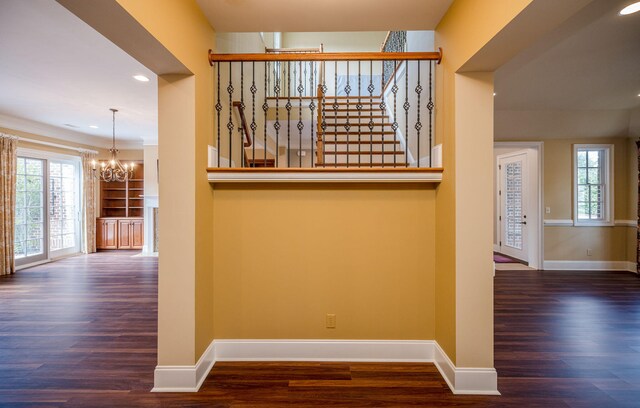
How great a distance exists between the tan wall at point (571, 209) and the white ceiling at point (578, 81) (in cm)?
32

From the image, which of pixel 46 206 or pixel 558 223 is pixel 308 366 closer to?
pixel 558 223

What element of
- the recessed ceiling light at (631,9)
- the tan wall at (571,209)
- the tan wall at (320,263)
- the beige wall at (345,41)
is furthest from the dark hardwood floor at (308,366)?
the beige wall at (345,41)

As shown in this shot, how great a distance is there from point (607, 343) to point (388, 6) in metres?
3.74

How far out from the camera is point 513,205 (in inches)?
287

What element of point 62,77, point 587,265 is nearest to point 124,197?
point 62,77

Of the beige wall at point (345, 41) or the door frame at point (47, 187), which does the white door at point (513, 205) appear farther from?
the door frame at point (47, 187)

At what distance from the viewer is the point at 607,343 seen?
300cm

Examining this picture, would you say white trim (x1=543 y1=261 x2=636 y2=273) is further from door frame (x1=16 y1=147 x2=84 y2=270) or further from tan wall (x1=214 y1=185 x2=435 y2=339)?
door frame (x1=16 y1=147 x2=84 y2=270)

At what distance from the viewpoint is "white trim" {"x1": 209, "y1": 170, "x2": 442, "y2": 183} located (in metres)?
2.51

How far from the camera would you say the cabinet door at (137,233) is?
8133 mm

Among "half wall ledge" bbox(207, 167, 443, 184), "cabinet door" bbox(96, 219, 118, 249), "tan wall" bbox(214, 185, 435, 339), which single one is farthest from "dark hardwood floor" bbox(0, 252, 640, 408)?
"cabinet door" bbox(96, 219, 118, 249)

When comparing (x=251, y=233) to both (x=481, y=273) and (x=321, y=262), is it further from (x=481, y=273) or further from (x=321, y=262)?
(x=481, y=273)

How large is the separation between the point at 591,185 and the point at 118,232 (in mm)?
10977

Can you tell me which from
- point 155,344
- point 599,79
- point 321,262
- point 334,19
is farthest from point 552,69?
point 155,344
